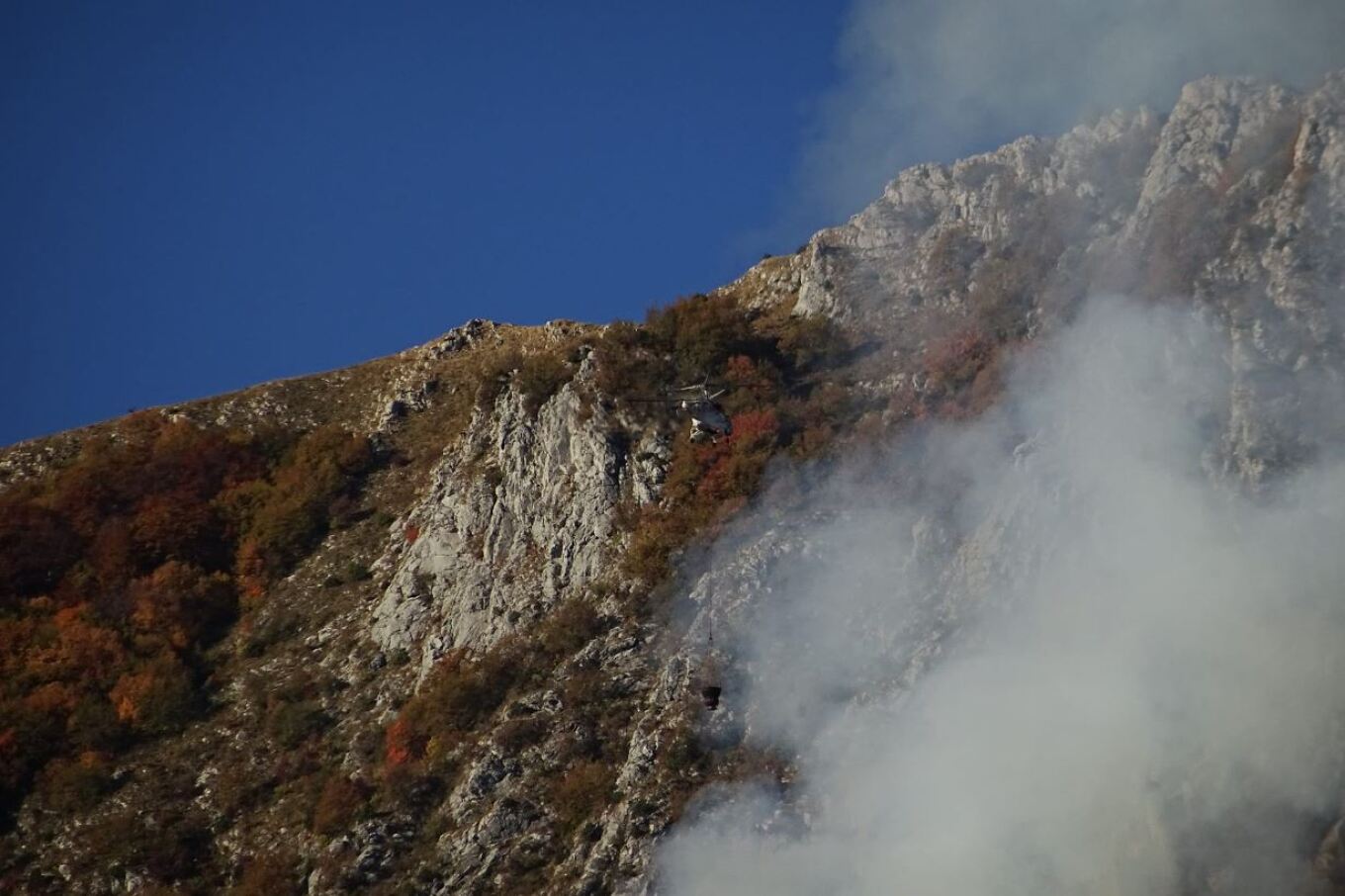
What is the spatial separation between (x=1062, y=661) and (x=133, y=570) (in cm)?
4060

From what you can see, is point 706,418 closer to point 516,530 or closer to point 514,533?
point 516,530

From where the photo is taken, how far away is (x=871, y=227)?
228 feet

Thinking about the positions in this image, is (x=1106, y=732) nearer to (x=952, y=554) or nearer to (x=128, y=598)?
(x=952, y=554)

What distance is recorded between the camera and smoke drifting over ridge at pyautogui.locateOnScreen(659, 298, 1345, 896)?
1687 inches

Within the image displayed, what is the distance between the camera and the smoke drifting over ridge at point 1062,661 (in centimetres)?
4284

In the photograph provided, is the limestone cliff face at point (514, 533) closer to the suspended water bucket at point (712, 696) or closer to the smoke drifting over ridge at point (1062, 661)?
the smoke drifting over ridge at point (1062, 661)

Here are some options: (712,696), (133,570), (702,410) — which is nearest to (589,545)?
(702,410)

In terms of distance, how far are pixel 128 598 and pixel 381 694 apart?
15.5m

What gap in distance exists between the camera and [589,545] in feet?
191

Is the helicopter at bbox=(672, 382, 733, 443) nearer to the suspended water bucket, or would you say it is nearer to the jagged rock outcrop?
the jagged rock outcrop

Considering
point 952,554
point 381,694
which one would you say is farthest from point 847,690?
point 381,694

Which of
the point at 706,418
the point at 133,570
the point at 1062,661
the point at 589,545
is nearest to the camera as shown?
the point at 1062,661

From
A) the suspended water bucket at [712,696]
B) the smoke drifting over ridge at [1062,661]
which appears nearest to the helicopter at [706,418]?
the smoke drifting over ridge at [1062,661]

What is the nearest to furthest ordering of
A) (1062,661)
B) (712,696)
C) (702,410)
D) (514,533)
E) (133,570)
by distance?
(1062,661), (712,696), (514,533), (702,410), (133,570)
